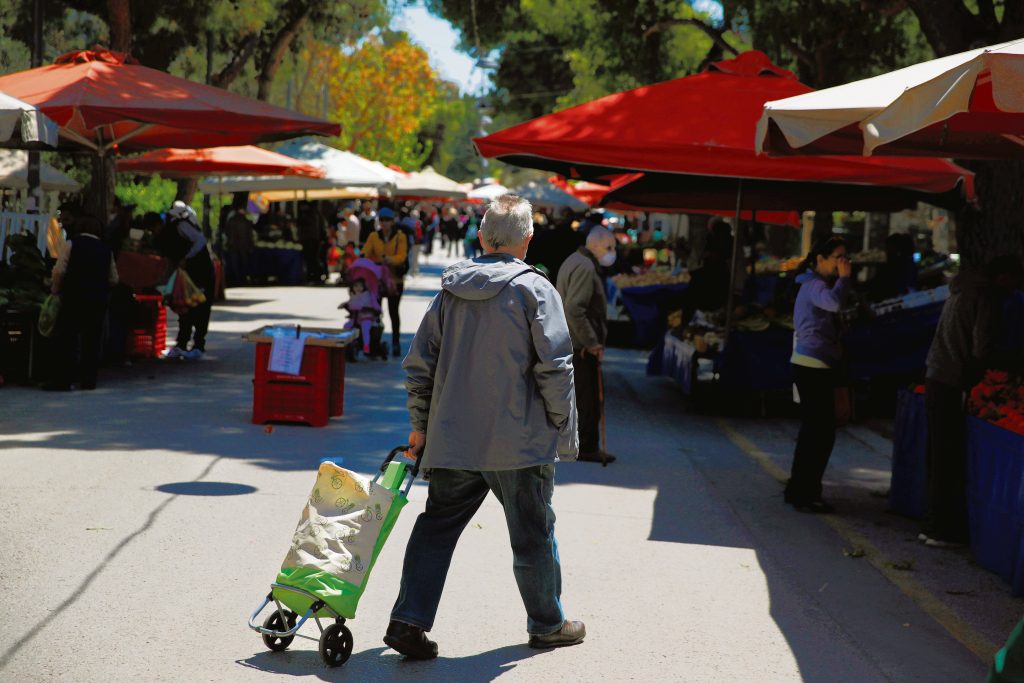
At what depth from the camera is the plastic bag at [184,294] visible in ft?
51.1

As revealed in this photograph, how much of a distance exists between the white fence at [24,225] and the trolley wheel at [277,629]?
31.5 ft

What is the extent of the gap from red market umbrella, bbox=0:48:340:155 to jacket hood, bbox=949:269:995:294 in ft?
28.9

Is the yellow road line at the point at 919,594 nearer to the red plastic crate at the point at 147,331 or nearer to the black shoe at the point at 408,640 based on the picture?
the black shoe at the point at 408,640

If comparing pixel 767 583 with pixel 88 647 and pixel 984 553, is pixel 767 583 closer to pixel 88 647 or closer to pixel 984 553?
pixel 984 553

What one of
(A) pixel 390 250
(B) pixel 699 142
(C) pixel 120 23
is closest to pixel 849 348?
(B) pixel 699 142

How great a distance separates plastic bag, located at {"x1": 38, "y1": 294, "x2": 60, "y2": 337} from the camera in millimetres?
12555

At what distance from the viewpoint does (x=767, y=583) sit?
7.00m

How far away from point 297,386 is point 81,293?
8.91 feet

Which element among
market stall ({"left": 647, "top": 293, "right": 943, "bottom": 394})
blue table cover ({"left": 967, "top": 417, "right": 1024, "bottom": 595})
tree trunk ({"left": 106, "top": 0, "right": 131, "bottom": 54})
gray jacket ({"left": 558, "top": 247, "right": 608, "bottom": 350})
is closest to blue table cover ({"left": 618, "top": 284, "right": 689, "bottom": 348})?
market stall ({"left": 647, "top": 293, "right": 943, "bottom": 394})

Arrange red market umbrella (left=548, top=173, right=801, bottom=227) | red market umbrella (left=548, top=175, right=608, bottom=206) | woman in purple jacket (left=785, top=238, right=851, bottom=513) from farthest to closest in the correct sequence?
red market umbrella (left=548, top=175, right=608, bottom=206) → red market umbrella (left=548, top=173, right=801, bottom=227) → woman in purple jacket (left=785, top=238, right=851, bottom=513)

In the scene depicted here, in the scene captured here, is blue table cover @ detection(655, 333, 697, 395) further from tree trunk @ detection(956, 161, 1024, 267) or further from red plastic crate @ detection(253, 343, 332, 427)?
red plastic crate @ detection(253, 343, 332, 427)

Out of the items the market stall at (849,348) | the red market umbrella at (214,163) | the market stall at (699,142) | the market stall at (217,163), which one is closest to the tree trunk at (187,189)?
the market stall at (217,163)

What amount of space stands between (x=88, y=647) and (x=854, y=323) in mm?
10072

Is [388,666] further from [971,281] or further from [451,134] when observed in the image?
[451,134]
